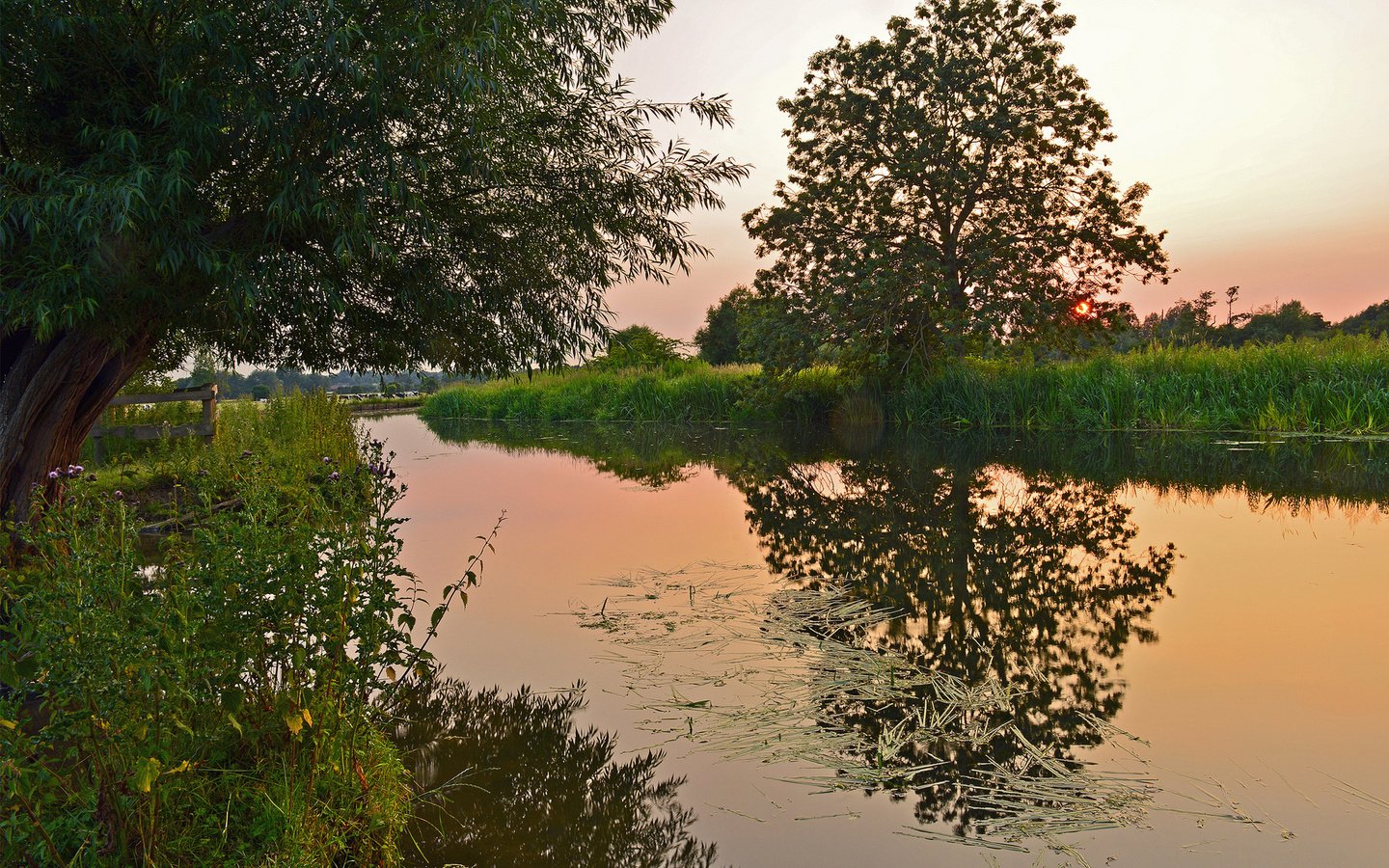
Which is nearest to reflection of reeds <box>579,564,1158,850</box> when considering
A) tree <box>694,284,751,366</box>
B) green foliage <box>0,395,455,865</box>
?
green foliage <box>0,395,455,865</box>

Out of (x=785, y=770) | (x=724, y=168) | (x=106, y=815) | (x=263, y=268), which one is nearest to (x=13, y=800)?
(x=106, y=815)

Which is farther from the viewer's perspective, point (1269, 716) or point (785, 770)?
point (1269, 716)

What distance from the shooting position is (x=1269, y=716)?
4.11m

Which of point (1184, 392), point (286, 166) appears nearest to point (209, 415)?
point (286, 166)

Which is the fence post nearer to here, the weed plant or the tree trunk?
the tree trunk

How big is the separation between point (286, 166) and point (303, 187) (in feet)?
1.09

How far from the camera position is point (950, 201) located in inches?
915

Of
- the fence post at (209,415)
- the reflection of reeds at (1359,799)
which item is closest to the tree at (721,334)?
the fence post at (209,415)

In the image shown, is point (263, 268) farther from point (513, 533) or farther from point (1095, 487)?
point (1095, 487)

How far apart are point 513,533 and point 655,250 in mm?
4186

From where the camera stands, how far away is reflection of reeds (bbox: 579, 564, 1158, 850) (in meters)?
3.31

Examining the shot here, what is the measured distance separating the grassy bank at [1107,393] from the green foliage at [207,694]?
64.6ft

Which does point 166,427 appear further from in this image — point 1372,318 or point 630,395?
point 1372,318

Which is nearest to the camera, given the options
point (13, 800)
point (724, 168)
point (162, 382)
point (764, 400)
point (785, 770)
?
point (13, 800)
